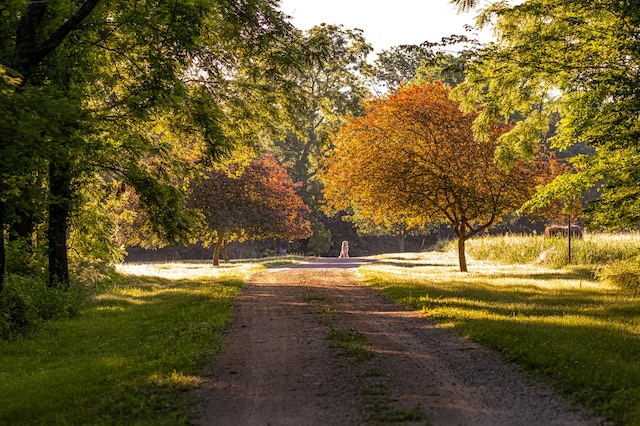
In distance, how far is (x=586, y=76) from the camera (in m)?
15.3

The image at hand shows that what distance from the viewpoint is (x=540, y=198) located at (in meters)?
17.6

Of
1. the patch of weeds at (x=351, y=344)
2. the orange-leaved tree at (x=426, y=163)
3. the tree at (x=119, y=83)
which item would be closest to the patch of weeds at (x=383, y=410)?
the patch of weeds at (x=351, y=344)

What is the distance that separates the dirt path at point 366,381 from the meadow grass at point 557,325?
430mm

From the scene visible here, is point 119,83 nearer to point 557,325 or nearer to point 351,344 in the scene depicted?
point 351,344

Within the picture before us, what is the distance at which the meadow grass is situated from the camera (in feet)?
24.1

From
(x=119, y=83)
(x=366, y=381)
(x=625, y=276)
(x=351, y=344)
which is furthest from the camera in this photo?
(x=625, y=276)

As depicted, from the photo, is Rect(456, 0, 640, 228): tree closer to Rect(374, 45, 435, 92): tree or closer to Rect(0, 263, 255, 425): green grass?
Rect(0, 263, 255, 425): green grass

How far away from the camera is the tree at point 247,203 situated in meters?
33.1

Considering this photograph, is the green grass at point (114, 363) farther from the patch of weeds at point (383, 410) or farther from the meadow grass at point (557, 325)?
the meadow grass at point (557, 325)

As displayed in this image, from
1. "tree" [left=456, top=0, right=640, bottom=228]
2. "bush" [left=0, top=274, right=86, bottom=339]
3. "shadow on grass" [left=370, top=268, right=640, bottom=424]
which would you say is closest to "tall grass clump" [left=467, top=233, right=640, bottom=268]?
"tree" [left=456, top=0, right=640, bottom=228]

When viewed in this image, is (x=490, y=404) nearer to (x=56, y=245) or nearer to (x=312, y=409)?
(x=312, y=409)

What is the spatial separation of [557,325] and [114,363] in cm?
818

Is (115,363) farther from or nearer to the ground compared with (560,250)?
nearer to the ground

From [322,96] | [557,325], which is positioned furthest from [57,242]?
[322,96]
